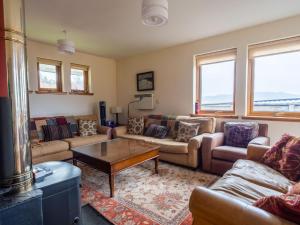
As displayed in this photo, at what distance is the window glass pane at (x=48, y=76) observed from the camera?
379cm

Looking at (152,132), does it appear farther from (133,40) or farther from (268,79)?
(268,79)

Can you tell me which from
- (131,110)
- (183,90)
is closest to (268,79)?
(183,90)

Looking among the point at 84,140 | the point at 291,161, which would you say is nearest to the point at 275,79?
the point at 291,161

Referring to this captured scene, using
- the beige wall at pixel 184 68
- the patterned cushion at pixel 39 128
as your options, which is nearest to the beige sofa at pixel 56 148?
the patterned cushion at pixel 39 128

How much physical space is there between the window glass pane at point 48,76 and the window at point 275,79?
3897 mm

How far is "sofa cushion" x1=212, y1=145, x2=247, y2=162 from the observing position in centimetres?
251

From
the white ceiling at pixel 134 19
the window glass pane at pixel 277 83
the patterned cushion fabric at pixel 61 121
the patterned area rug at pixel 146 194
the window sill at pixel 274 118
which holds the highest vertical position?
the white ceiling at pixel 134 19

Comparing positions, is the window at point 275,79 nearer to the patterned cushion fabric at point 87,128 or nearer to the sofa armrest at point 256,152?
the sofa armrest at point 256,152

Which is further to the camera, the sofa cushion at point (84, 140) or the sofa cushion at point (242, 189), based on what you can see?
the sofa cushion at point (84, 140)

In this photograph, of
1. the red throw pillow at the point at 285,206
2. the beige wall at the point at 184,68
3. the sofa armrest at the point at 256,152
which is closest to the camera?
the red throw pillow at the point at 285,206

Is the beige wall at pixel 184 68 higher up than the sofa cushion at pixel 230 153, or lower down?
higher up

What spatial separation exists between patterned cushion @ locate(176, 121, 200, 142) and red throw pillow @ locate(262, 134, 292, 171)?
129cm

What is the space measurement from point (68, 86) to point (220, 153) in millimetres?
3417

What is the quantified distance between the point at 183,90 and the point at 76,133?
2.43 m
